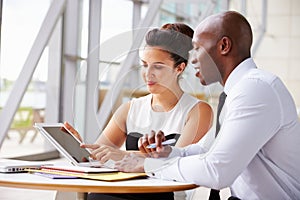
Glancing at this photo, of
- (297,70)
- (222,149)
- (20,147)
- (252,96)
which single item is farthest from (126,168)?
(297,70)

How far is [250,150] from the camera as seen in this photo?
5.54 ft

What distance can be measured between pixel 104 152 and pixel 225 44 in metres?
0.51

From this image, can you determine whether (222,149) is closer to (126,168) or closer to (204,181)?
(204,181)

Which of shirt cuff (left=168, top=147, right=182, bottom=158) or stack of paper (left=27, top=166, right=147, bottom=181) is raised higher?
shirt cuff (left=168, top=147, right=182, bottom=158)

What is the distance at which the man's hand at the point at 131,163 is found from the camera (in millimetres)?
1831

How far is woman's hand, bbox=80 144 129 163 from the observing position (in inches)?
74.1

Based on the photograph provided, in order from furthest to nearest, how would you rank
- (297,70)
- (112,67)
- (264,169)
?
(297,70) → (112,67) → (264,169)

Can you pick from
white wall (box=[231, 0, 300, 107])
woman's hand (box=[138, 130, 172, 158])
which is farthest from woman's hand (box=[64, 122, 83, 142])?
white wall (box=[231, 0, 300, 107])

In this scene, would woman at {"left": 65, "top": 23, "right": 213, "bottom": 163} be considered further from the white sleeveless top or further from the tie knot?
the tie knot

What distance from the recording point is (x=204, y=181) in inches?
66.1

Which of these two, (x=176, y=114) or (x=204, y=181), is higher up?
(x=176, y=114)

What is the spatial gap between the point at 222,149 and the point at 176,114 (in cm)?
28

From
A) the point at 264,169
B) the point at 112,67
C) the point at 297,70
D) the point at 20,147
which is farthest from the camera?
the point at 297,70

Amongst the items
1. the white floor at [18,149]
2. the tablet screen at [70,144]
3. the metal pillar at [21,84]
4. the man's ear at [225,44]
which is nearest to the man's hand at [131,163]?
the tablet screen at [70,144]
